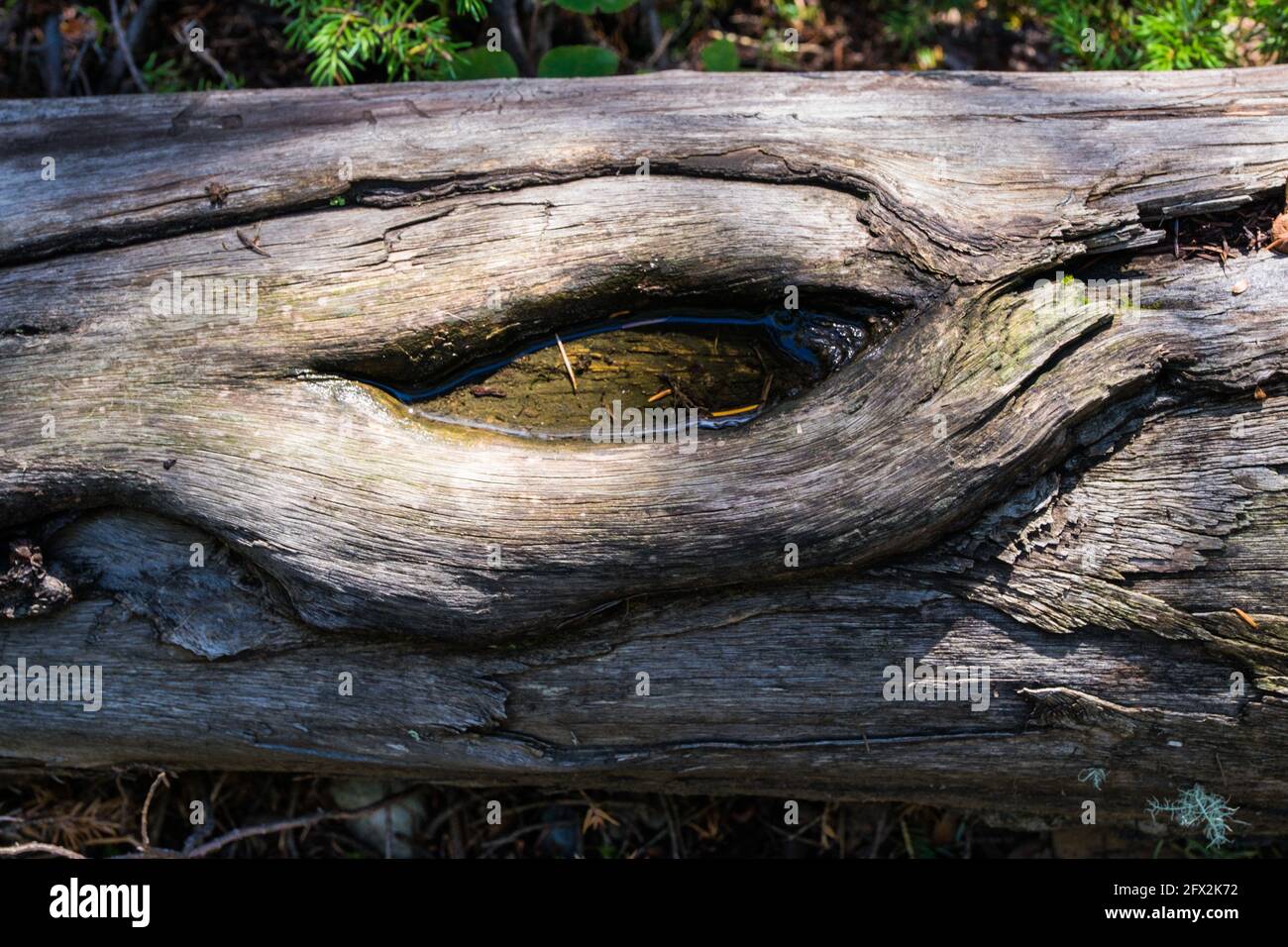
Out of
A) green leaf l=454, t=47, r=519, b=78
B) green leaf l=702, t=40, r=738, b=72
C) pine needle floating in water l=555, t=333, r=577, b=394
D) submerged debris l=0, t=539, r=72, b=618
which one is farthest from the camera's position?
green leaf l=702, t=40, r=738, b=72

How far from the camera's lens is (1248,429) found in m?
2.85

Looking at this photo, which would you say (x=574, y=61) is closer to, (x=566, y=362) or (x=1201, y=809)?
(x=566, y=362)

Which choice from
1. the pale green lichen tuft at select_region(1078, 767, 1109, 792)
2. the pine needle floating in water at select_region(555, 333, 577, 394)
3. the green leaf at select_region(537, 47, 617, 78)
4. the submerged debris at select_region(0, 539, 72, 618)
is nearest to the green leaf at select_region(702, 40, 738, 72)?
the green leaf at select_region(537, 47, 617, 78)

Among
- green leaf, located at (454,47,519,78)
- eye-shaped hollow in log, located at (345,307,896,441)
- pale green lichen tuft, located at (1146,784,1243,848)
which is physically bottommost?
pale green lichen tuft, located at (1146,784,1243,848)

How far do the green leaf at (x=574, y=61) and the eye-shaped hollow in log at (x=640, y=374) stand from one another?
1.47m

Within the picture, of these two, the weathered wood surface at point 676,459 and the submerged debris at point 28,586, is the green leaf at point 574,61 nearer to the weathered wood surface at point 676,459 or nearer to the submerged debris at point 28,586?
the weathered wood surface at point 676,459

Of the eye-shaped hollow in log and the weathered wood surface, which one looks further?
the eye-shaped hollow in log

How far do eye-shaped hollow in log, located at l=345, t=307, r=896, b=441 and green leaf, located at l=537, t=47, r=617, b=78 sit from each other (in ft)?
4.83

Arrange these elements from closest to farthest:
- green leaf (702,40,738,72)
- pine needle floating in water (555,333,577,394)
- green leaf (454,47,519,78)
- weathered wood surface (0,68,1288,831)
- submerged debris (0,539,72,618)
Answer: weathered wood surface (0,68,1288,831) → submerged debris (0,539,72,618) → pine needle floating in water (555,333,577,394) → green leaf (454,47,519,78) → green leaf (702,40,738,72)

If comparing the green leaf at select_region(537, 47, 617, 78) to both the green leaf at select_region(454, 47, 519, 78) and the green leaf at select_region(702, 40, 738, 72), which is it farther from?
the green leaf at select_region(702, 40, 738, 72)

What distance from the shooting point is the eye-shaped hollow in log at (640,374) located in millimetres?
3125

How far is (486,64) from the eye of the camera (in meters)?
3.99

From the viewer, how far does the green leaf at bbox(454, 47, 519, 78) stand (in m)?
3.98

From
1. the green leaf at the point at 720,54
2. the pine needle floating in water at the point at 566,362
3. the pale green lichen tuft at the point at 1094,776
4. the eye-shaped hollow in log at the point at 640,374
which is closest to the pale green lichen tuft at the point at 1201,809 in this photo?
the pale green lichen tuft at the point at 1094,776
